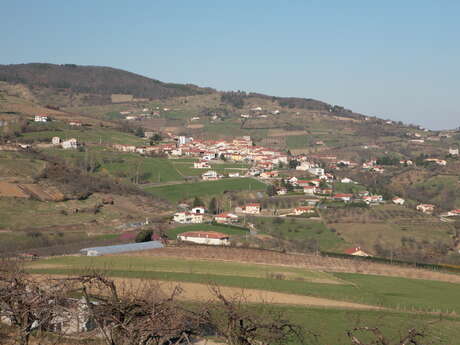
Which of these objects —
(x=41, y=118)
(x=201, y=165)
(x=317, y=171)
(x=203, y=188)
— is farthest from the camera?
(x=317, y=171)

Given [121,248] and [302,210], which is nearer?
Answer: [121,248]

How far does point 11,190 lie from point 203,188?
995 inches

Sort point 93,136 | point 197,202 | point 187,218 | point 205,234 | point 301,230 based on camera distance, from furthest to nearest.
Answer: point 93,136
point 197,202
point 187,218
point 301,230
point 205,234

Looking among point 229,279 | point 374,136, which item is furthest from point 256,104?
point 229,279

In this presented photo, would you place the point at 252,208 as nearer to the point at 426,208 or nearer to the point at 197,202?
Result: the point at 197,202

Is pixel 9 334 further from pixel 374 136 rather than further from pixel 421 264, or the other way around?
pixel 374 136

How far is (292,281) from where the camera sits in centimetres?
3428

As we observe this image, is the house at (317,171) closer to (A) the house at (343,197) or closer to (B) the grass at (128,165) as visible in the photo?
(A) the house at (343,197)

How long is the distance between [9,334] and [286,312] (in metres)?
13.2

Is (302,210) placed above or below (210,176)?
below

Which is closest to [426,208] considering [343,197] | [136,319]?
[343,197]

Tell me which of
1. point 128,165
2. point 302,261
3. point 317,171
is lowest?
point 302,261

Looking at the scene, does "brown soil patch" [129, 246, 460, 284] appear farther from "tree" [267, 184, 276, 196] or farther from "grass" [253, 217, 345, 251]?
"tree" [267, 184, 276, 196]

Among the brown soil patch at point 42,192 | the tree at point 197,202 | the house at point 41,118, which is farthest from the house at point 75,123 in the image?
the brown soil patch at point 42,192
